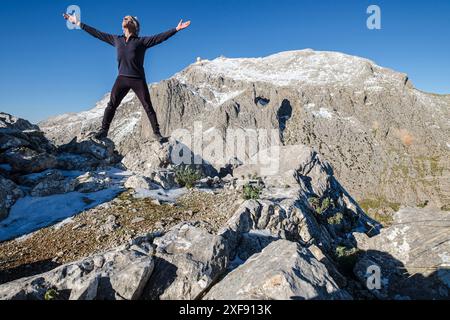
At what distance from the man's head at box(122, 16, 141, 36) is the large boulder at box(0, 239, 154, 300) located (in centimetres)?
694

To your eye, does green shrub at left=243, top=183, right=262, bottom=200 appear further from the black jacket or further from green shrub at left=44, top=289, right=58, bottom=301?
green shrub at left=44, top=289, right=58, bottom=301

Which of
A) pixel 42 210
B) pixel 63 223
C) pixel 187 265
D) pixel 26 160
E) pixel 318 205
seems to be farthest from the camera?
pixel 318 205

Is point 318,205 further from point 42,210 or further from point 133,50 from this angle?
point 133,50

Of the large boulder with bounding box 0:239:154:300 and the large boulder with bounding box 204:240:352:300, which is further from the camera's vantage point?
the large boulder with bounding box 0:239:154:300

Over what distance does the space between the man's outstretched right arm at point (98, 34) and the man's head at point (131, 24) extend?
2.09 ft

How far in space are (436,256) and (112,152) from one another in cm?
2508

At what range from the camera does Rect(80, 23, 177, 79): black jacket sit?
909 cm

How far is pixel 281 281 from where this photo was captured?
7500 mm

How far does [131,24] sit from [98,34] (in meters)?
1.24

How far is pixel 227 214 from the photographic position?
16.1 m

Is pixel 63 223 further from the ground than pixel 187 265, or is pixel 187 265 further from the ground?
pixel 63 223

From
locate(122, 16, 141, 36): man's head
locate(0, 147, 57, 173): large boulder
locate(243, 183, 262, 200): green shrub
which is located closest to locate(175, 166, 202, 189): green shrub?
locate(243, 183, 262, 200): green shrub

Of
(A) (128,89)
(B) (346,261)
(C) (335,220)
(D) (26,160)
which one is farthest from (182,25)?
(C) (335,220)
